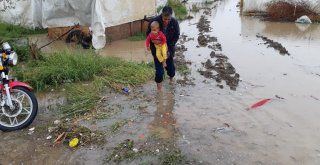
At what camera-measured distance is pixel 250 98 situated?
5.94m

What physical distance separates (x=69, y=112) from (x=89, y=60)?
6.38 ft

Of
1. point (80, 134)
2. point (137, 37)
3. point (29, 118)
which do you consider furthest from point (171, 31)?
point (137, 37)

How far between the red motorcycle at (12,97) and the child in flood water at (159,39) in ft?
6.65

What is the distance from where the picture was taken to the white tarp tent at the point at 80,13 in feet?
32.3

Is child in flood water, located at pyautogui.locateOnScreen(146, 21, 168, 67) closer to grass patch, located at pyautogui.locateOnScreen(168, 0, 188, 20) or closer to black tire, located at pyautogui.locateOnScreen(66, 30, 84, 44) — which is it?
black tire, located at pyautogui.locateOnScreen(66, 30, 84, 44)

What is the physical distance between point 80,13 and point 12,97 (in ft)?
20.6

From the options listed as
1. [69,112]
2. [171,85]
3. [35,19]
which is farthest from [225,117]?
[35,19]

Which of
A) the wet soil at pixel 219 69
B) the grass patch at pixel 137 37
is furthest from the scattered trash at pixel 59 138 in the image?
the grass patch at pixel 137 37

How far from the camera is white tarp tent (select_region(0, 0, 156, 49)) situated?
985 centimetres

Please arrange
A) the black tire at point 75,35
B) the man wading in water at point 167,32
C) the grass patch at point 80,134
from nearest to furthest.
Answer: the grass patch at point 80,134 → the man wading in water at point 167,32 → the black tire at point 75,35

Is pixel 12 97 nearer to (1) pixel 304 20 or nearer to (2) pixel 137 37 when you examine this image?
(2) pixel 137 37

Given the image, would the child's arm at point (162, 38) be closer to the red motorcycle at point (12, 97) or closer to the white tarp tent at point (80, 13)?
the red motorcycle at point (12, 97)

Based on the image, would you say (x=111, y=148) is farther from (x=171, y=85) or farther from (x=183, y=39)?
(x=183, y=39)

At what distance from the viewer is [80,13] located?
10.4 m
